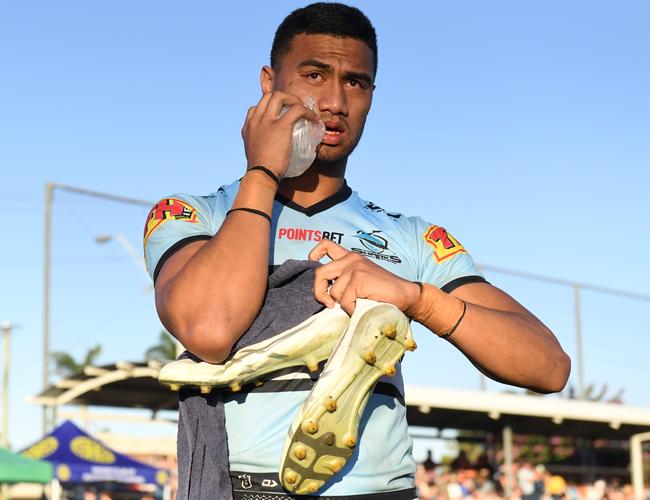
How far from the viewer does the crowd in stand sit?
67.1 feet

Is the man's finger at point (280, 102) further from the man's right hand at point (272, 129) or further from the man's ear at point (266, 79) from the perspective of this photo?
the man's ear at point (266, 79)

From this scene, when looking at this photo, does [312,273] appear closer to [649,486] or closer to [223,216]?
[223,216]

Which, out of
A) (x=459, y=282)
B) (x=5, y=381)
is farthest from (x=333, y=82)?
(x=5, y=381)

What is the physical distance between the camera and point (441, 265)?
3143mm

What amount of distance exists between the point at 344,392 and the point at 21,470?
13200 millimetres

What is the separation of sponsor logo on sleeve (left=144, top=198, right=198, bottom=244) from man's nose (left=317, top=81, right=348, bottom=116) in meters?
0.50

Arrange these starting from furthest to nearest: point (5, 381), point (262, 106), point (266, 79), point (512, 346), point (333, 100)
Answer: point (5, 381) → point (266, 79) → point (333, 100) → point (262, 106) → point (512, 346)

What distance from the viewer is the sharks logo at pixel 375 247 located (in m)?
3.05

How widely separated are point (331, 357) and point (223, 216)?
0.74 m

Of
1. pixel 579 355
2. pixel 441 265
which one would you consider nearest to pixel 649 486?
pixel 579 355

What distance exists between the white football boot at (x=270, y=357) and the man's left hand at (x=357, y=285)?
0.05 meters

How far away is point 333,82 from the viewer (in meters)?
3.07

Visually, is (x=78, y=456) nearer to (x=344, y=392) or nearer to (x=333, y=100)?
(x=333, y=100)

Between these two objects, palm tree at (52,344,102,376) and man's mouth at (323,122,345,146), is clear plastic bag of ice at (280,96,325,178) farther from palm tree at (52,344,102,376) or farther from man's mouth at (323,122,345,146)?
palm tree at (52,344,102,376)
